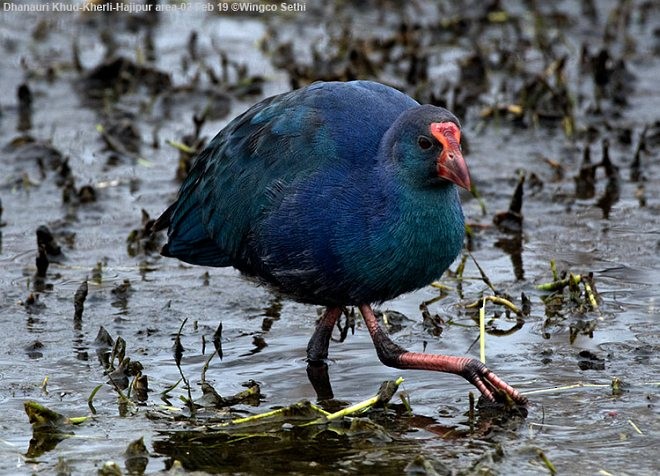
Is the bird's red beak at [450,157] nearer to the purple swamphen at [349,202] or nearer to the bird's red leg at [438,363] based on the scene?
the purple swamphen at [349,202]

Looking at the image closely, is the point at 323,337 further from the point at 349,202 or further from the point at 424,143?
the point at 424,143

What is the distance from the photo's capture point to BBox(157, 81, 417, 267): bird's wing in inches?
200

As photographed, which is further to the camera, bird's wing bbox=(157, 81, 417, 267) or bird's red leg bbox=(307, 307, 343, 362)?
bird's red leg bbox=(307, 307, 343, 362)

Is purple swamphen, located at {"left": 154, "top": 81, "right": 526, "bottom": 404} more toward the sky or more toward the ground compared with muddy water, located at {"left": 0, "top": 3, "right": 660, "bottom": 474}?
more toward the sky

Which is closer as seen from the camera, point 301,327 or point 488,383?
point 488,383

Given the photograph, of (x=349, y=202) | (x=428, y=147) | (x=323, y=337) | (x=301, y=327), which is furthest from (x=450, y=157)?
(x=301, y=327)

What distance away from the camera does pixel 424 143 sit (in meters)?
4.81

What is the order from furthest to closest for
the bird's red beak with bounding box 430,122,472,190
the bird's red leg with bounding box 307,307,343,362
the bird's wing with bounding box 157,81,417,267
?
the bird's red leg with bounding box 307,307,343,362
the bird's wing with bounding box 157,81,417,267
the bird's red beak with bounding box 430,122,472,190

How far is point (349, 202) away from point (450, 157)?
16.5 inches

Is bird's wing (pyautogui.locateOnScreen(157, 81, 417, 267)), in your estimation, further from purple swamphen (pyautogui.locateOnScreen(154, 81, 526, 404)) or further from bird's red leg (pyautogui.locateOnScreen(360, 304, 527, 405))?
bird's red leg (pyautogui.locateOnScreen(360, 304, 527, 405))

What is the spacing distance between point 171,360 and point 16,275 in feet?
4.58

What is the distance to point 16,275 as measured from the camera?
21.5 feet

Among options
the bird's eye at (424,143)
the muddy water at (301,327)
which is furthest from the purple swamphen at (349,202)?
the muddy water at (301,327)

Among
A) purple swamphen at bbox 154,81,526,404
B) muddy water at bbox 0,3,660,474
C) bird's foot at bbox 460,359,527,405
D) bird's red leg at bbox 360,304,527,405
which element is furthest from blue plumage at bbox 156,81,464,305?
muddy water at bbox 0,3,660,474
